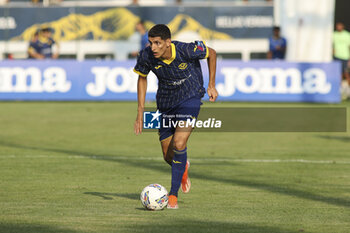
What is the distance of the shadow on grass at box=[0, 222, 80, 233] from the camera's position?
673cm

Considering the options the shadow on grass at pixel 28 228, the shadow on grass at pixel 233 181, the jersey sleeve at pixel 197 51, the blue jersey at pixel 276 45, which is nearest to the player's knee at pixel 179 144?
the jersey sleeve at pixel 197 51

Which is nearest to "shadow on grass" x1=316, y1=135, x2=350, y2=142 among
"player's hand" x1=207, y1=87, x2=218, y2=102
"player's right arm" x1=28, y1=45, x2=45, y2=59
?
"player's hand" x1=207, y1=87, x2=218, y2=102

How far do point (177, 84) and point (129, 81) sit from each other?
15454 millimetres

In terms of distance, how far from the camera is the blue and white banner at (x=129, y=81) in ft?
77.8

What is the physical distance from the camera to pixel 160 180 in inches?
400

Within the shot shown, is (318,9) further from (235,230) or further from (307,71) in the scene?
(235,230)

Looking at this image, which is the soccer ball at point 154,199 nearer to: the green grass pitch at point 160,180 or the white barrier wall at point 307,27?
the green grass pitch at point 160,180

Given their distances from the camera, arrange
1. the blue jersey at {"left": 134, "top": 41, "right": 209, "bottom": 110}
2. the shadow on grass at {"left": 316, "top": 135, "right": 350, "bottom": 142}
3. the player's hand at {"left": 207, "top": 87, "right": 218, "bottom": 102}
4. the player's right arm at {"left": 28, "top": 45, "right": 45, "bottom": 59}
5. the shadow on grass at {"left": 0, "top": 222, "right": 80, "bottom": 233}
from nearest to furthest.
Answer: the shadow on grass at {"left": 0, "top": 222, "right": 80, "bottom": 233} → the player's hand at {"left": 207, "top": 87, "right": 218, "bottom": 102} → the blue jersey at {"left": 134, "top": 41, "right": 209, "bottom": 110} → the shadow on grass at {"left": 316, "top": 135, "right": 350, "bottom": 142} → the player's right arm at {"left": 28, "top": 45, "right": 45, "bottom": 59}

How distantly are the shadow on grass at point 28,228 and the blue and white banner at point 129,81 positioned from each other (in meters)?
16.7

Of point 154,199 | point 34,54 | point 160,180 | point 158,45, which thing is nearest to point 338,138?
point 160,180

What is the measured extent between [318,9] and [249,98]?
6496mm

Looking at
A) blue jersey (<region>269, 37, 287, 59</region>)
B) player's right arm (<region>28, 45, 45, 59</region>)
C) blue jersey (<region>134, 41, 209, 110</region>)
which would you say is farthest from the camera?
blue jersey (<region>269, 37, 287, 59</region>)

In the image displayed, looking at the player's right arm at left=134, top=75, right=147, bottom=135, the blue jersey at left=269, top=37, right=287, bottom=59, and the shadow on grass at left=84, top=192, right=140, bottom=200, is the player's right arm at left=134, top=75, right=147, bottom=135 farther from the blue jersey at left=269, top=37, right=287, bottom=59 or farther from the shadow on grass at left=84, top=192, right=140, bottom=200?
the blue jersey at left=269, top=37, right=287, bottom=59

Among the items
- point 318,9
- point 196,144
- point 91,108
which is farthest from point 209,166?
point 318,9
